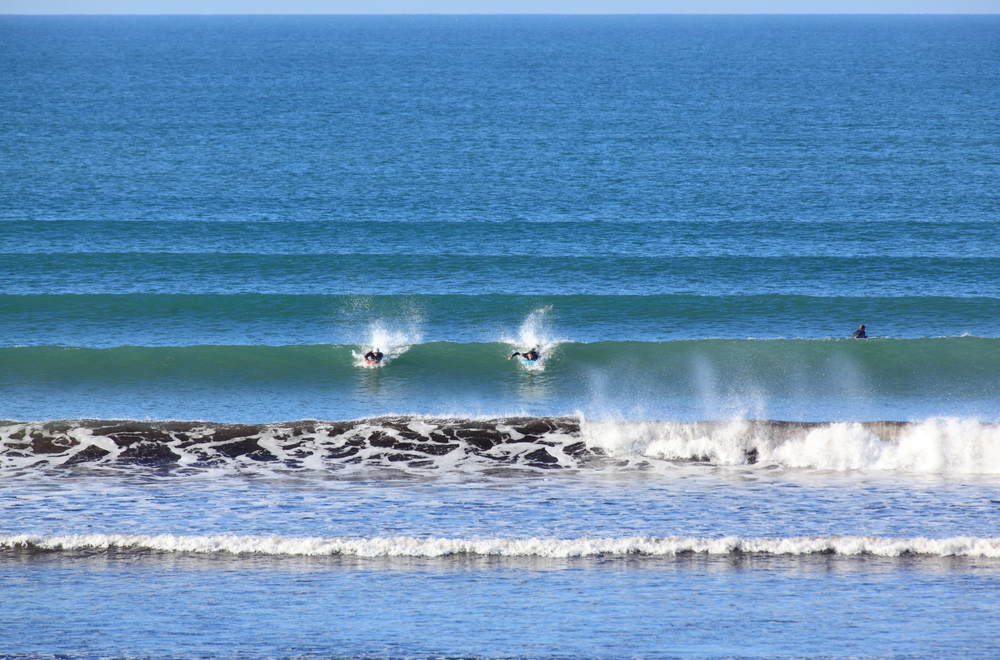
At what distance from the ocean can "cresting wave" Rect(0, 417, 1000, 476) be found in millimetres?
81

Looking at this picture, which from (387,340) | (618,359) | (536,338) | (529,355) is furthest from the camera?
(536,338)

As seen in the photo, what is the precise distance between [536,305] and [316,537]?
1749cm

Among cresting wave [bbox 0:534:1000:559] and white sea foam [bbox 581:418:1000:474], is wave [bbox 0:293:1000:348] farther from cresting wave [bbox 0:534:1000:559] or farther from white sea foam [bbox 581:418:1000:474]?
cresting wave [bbox 0:534:1000:559]

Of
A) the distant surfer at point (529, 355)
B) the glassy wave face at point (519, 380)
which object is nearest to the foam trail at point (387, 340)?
the glassy wave face at point (519, 380)

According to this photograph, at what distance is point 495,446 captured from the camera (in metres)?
19.3

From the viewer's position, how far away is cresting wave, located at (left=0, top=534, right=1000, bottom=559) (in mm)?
13969

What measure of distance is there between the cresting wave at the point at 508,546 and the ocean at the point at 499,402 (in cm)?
5

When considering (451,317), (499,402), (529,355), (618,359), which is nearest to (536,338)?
(529,355)

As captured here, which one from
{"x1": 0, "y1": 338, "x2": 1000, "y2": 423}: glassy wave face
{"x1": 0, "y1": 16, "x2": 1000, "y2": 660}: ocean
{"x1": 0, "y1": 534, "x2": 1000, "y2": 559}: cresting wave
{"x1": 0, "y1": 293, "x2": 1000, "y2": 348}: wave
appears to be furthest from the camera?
{"x1": 0, "y1": 293, "x2": 1000, "y2": 348}: wave

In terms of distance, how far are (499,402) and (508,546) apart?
8.84m

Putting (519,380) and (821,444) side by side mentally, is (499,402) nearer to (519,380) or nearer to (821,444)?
(519,380)

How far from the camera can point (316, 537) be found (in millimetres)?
14602

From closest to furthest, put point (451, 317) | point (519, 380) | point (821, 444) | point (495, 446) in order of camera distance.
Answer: point (821, 444)
point (495, 446)
point (519, 380)
point (451, 317)

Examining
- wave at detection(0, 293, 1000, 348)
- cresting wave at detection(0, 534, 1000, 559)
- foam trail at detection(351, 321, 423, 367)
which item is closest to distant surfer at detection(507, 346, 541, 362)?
wave at detection(0, 293, 1000, 348)
